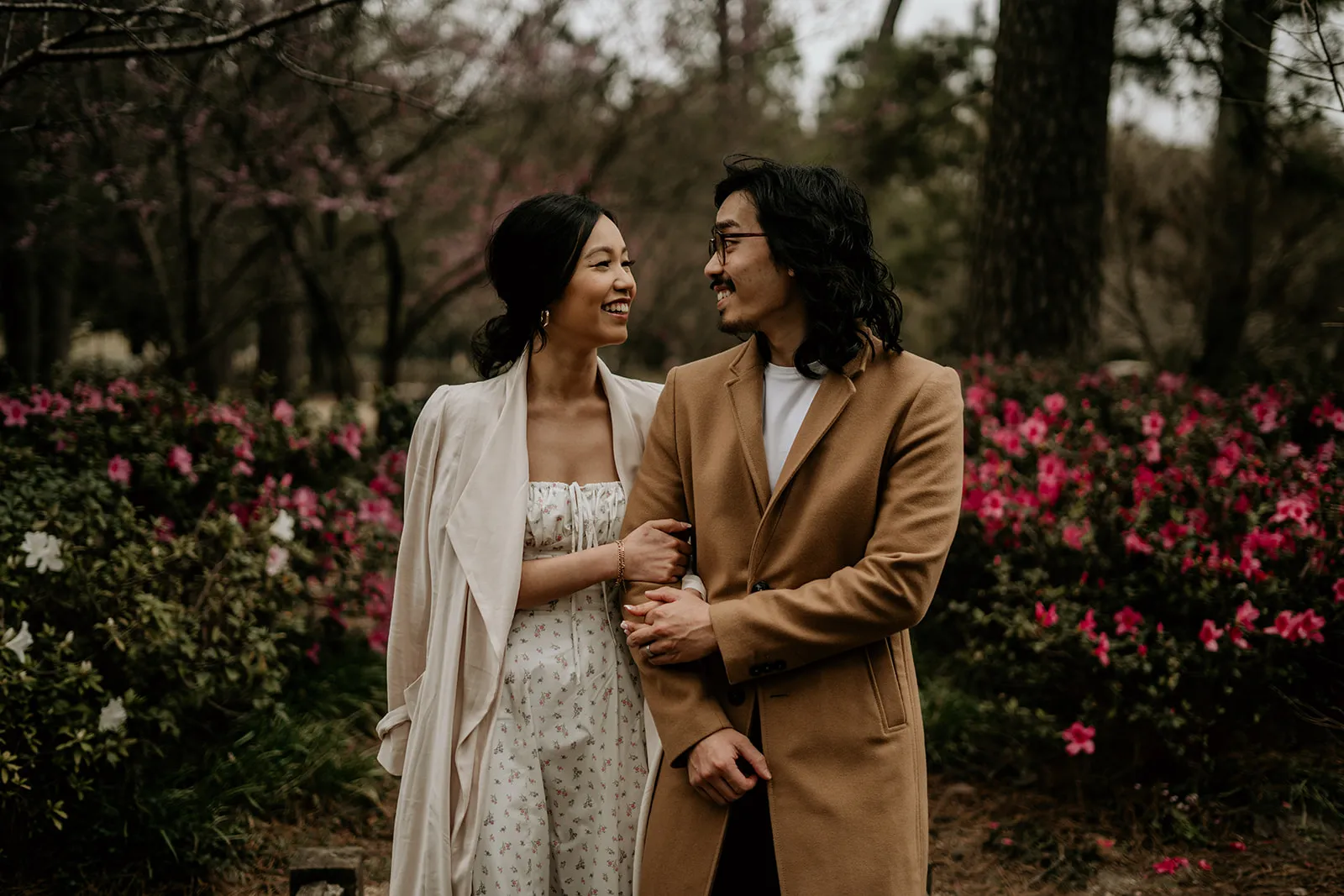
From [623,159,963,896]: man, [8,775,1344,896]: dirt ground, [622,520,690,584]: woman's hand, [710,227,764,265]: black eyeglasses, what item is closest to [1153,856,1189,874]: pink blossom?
[8,775,1344,896]: dirt ground

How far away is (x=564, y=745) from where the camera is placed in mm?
2457

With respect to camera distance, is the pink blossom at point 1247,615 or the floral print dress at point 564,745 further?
the pink blossom at point 1247,615

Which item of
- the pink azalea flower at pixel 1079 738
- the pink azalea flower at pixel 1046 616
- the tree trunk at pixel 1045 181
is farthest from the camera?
the tree trunk at pixel 1045 181

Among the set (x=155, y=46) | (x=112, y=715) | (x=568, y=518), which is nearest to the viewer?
(x=568, y=518)

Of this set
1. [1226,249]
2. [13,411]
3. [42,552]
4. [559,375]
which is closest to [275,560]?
[42,552]

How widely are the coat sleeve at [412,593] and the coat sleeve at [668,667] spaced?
21.7 inches

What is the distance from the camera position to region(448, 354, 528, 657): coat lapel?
2.42 metres

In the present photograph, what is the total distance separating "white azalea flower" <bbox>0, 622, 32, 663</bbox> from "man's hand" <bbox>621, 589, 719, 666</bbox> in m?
2.22

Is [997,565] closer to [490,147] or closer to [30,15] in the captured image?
[30,15]

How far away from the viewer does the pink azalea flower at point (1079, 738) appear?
3699 millimetres

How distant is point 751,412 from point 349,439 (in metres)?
3.23

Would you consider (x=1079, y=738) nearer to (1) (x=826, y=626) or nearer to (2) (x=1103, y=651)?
(2) (x=1103, y=651)

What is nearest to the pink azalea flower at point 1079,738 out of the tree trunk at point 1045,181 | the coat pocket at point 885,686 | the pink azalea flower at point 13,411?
the coat pocket at point 885,686

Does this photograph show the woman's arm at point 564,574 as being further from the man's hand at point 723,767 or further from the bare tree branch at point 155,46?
the bare tree branch at point 155,46
